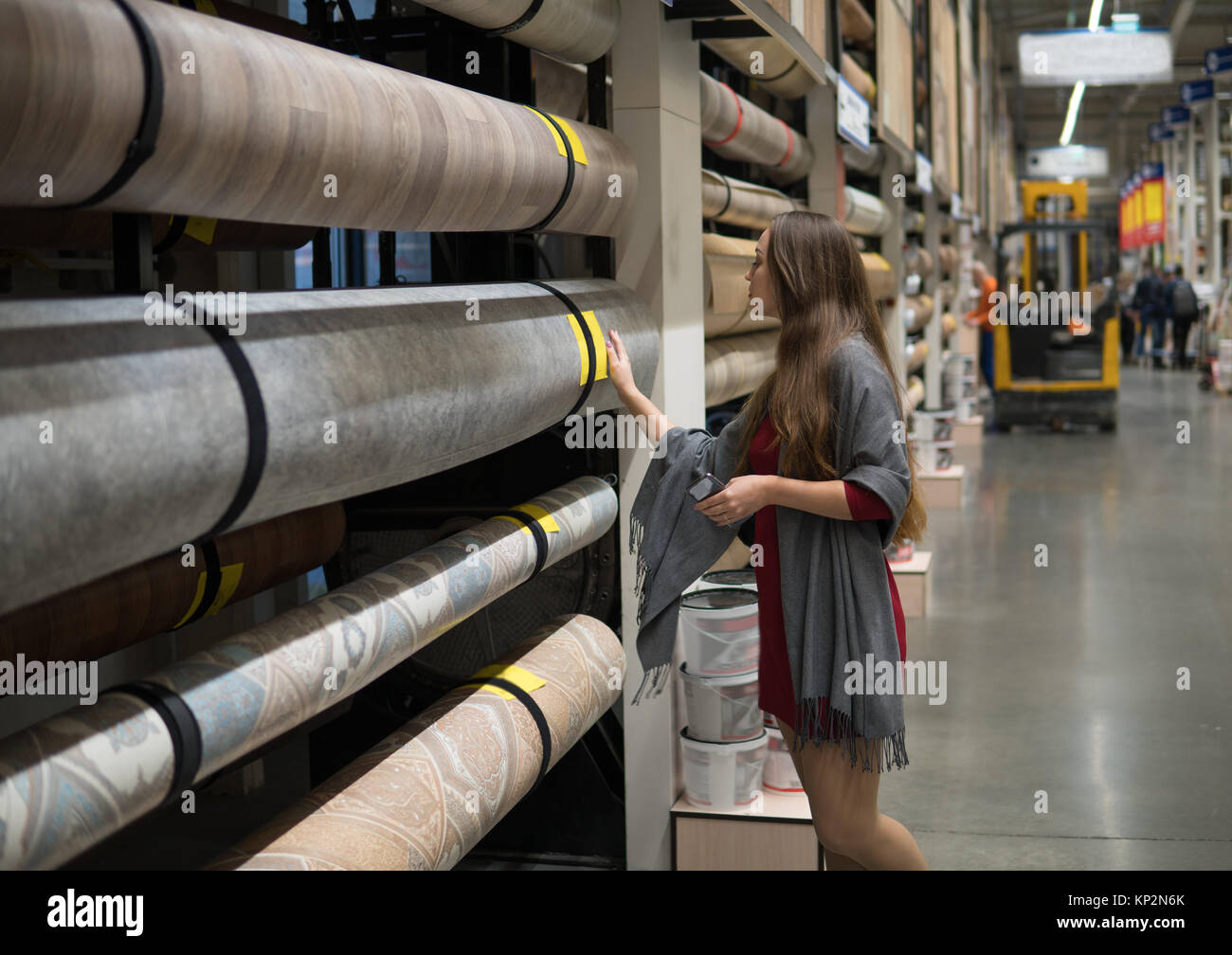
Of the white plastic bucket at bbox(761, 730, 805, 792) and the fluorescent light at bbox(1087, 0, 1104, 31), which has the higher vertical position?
the fluorescent light at bbox(1087, 0, 1104, 31)

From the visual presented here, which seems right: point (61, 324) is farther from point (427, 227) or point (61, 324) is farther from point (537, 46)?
point (537, 46)

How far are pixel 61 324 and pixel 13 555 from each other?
0.23 meters

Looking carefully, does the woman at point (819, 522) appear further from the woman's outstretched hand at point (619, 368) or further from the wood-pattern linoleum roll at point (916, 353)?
the wood-pattern linoleum roll at point (916, 353)

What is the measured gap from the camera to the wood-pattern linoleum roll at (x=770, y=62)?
12.6ft

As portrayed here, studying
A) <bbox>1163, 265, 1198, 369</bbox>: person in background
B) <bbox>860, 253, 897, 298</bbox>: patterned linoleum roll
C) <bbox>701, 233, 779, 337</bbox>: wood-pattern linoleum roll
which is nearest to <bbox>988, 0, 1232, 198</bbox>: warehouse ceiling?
<bbox>1163, 265, 1198, 369</bbox>: person in background

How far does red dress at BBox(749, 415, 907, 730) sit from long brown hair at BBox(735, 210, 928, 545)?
75 mm

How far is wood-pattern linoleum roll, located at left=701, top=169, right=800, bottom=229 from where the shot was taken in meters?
3.97

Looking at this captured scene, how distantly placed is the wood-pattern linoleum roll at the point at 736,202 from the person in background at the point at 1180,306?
16.9 metres

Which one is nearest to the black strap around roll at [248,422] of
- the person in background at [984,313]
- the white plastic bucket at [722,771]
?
the white plastic bucket at [722,771]

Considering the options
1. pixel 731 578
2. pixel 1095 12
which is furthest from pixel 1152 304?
pixel 731 578

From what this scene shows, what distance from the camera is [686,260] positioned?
3041 millimetres

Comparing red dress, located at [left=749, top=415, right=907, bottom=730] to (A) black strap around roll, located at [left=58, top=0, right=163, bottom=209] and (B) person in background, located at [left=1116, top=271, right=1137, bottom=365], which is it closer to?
(A) black strap around roll, located at [left=58, top=0, right=163, bottom=209]

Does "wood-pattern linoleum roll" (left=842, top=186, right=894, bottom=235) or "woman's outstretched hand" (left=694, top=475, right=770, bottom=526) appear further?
"wood-pattern linoleum roll" (left=842, top=186, right=894, bottom=235)

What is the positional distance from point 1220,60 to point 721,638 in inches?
545
